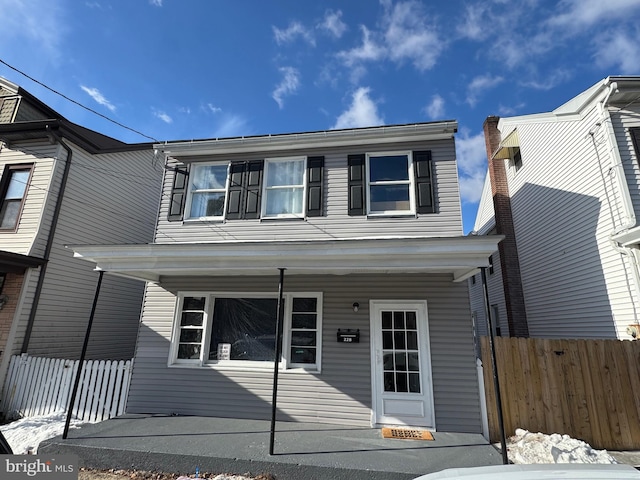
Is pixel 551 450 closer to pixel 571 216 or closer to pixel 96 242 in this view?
pixel 571 216

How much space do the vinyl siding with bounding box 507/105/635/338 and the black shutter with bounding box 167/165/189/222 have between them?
988cm

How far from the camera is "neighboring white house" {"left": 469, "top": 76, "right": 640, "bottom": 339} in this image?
22.4 feet

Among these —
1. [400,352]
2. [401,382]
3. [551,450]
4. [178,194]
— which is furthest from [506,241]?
[178,194]

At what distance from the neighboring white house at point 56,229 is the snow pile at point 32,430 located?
1.72 meters

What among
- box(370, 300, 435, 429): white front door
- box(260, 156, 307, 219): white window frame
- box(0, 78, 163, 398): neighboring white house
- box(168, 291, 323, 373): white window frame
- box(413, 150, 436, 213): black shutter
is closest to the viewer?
box(370, 300, 435, 429): white front door

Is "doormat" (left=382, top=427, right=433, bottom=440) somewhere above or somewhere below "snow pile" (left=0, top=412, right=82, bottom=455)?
above

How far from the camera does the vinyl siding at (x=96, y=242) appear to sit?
318 inches

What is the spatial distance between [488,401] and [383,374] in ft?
5.93

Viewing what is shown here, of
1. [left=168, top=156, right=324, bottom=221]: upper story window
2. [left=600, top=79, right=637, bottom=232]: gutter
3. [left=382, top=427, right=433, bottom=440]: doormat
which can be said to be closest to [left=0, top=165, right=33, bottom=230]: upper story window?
[left=168, top=156, right=324, bottom=221]: upper story window

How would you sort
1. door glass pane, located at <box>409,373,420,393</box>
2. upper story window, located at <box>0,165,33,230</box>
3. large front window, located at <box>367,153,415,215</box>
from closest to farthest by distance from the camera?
door glass pane, located at <box>409,373,420,393</box> < large front window, located at <box>367,153,415,215</box> < upper story window, located at <box>0,165,33,230</box>

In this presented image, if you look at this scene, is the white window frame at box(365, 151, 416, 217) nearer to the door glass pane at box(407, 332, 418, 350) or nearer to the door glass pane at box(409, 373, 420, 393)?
the door glass pane at box(407, 332, 418, 350)

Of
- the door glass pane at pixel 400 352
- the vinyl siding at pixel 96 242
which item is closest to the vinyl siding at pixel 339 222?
the door glass pane at pixel 400 352

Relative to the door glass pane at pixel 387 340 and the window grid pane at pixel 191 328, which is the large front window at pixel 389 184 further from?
the window grid pane at pixel 191 328

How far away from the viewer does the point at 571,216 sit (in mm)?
8344
